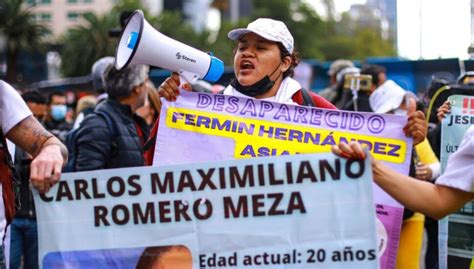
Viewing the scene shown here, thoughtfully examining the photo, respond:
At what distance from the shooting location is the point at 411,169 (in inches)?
196

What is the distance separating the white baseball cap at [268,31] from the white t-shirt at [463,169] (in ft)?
4.29

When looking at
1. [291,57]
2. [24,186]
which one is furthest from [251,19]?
[291,57]

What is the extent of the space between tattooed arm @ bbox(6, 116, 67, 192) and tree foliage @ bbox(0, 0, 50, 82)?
110 feet

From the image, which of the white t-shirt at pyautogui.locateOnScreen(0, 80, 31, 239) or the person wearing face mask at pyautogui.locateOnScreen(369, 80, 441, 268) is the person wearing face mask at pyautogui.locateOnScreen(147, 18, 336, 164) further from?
the white t-shirt at pyautogui.locateOnScreen(0, 80, 31, 239)

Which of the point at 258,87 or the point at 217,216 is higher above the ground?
the point at 258,87

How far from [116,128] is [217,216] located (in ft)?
7.28

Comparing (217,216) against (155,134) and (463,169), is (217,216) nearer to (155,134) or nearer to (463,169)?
(463,169)

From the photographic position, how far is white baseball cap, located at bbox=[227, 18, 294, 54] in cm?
403

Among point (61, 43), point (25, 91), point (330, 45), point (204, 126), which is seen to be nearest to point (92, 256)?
point (204, 126)

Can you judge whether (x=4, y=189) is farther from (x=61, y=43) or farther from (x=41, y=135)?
(x=61, y=43)

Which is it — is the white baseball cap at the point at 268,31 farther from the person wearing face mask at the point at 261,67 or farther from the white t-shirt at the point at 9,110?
the white t-shirt at the point at 9,110

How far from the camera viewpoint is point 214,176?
3064 millimetres

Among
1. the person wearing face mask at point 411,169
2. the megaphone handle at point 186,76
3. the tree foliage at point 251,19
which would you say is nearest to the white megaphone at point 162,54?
the megaphone handle at point 186,76

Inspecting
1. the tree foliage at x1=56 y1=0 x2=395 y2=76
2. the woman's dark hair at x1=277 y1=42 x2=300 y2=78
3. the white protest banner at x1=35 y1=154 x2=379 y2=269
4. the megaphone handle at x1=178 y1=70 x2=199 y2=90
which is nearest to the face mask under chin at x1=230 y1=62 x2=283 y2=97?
the woman's dark hair at x1=277 y1=42 x2=300 y2=78
